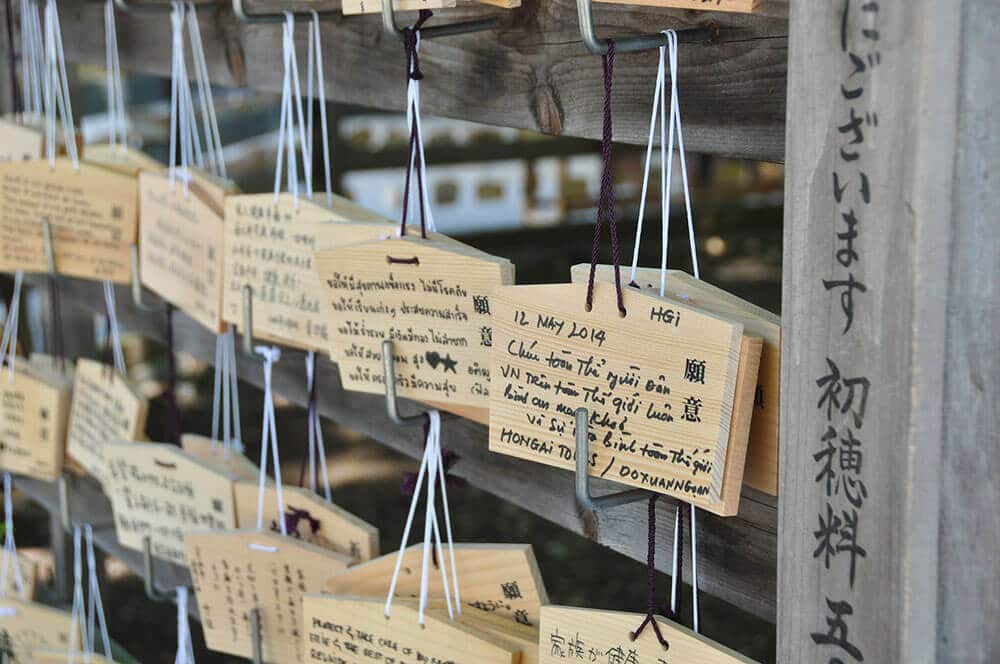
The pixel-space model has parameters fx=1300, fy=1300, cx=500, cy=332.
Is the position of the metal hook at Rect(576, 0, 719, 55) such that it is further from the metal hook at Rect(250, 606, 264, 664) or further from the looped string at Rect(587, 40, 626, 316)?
the metal hook at Rect(250, 606, 264, 664)

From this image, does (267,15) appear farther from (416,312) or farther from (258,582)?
(258,582)

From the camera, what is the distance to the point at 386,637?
40.3 inches

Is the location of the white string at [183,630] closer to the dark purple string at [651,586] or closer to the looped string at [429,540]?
the looped string at [429,540]

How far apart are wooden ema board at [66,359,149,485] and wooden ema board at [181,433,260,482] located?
0.07 metres

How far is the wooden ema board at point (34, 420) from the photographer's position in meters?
1.70

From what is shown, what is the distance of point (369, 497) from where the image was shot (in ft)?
11.4

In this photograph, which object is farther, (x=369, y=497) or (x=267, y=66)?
(x=369, y=497)

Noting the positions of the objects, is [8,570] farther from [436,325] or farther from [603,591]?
[603,591]

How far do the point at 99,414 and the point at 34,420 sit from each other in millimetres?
171

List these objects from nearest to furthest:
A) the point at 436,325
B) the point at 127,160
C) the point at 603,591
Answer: the point at 436,325
the point at 127,160
the point at 603,591

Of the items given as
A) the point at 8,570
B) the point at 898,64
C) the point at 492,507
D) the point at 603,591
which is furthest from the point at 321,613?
the point at 492,507

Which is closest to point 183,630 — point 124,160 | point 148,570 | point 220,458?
point 148,570

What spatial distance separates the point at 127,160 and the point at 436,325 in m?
0.72

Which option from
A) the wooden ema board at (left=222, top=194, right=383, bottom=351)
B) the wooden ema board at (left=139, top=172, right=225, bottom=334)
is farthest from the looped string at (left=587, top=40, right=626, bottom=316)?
the wooden ema board at (left=139, top=172, right=225, bottom=334)
